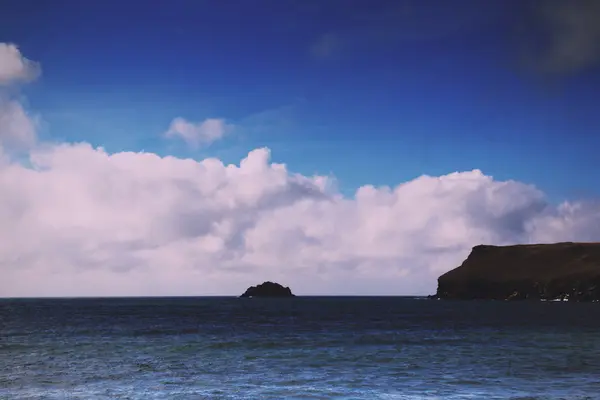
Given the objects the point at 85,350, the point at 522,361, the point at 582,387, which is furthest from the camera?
the point at 85,350

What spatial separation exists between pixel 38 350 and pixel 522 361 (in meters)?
45.8

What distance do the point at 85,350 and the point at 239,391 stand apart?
2990 centimetres

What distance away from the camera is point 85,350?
5675cm

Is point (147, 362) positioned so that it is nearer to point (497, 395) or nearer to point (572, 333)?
point (497, 395)

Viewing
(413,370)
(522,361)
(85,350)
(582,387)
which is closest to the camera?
(582,387)

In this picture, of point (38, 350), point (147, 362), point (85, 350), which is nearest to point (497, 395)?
point (147, 362)

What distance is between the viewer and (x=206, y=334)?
7781 centimetres

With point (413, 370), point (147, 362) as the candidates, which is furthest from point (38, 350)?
point (413, 370)

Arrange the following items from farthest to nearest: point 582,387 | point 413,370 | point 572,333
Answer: point 572,333
point 413,370
point 582,387

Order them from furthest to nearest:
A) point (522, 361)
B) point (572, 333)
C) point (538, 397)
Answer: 1. point (572, 333)
2. point (522, 361)
3. point (538, 397)

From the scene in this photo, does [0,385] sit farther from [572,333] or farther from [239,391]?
[572,333]

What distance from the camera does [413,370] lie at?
4184 centimetres

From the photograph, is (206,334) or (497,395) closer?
(497,395)

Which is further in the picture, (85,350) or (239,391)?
(85,350)
